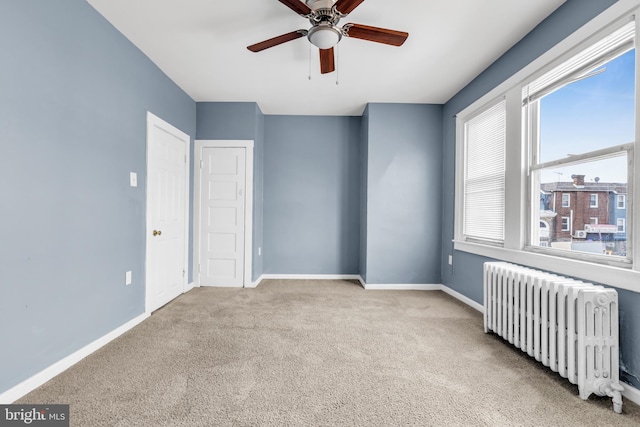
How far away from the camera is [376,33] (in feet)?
6.96

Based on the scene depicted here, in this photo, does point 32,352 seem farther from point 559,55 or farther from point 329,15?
point 559,55

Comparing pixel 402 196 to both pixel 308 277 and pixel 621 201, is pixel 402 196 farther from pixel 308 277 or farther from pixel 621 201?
pixel 621 201

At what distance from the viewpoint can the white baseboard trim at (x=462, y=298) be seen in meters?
3.23

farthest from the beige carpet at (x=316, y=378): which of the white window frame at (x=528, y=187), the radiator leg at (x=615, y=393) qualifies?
the white window frame at (x=528, y=187)

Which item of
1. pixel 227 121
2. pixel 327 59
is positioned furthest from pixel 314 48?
pixel 227 121

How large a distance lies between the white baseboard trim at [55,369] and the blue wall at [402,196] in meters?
3.00

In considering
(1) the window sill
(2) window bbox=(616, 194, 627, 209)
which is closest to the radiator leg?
(1) the window sill

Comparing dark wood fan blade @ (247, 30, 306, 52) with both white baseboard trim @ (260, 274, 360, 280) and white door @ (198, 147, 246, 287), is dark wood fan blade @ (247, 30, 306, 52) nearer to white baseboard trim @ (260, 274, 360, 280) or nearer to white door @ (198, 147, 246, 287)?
white door @ (198, 147, 246, 287)

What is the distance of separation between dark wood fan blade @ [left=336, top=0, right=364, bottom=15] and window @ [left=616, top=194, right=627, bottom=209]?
6.69 ft

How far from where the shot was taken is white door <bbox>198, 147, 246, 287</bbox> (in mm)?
4184

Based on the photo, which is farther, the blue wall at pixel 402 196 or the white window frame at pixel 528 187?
the blue wall at pixel 402 196

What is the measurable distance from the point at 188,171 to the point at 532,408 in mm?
4121

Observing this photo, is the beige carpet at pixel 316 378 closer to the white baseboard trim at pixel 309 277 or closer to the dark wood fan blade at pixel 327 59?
the white baseboard trim at pixel 309 277

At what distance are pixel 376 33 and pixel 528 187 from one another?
1875 millimetres
